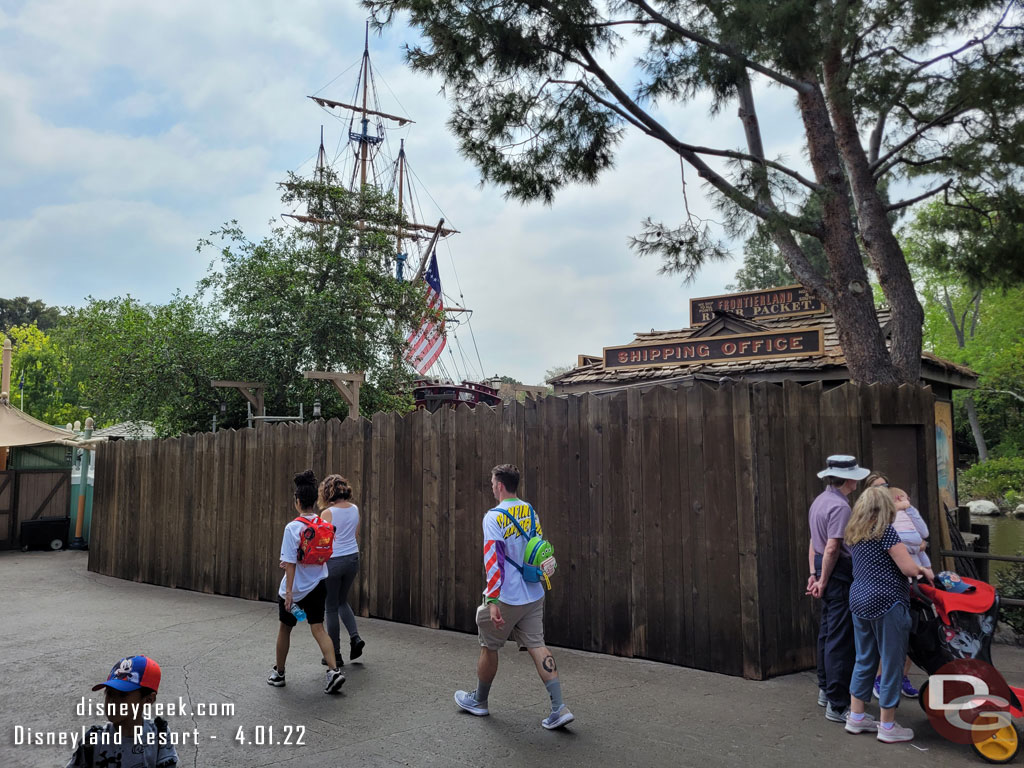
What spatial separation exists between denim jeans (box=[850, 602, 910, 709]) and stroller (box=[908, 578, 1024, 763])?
24 centimetres

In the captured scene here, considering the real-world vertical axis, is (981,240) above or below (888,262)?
above

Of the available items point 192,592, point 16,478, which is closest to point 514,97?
point 192,592

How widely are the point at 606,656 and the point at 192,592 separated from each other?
747 cm

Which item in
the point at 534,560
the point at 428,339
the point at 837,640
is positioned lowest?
the point at 837,640

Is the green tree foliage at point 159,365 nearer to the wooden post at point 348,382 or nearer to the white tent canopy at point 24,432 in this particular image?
the white tent canopy at point 24,432

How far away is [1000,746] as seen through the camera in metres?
4.48

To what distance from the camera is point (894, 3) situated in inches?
313

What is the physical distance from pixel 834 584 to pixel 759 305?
967 centimetres

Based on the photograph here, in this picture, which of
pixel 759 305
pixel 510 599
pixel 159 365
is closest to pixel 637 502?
pixel 510 599

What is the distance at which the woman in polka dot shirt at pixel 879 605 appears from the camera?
15.8ft

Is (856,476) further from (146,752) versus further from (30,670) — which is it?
(30,670)

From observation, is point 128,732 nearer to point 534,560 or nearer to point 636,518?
point 534,560

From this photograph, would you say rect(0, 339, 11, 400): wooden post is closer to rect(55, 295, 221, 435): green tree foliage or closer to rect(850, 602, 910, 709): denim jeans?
rect(55, 295, 221, 435): green tree foliage

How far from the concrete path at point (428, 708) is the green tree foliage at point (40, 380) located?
145 ft
